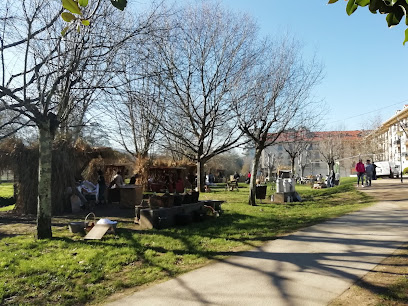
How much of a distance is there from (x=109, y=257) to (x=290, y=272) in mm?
3268

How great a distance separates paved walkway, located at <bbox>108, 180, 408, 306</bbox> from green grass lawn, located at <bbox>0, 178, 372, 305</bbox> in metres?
0.52

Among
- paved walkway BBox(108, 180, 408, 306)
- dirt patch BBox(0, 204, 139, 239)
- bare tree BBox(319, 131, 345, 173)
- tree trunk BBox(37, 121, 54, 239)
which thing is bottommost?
paved walkway BBox(108, 180, 408, 306)

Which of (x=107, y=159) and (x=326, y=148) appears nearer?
(x=107, y=159)

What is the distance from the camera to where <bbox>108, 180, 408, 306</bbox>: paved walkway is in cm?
434

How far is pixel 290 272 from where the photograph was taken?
5.29 meters

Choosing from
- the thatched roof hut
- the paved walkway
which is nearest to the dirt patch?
the thatched roof hut

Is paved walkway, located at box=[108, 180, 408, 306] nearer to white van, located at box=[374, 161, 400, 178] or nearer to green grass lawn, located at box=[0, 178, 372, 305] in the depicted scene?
green grass lawn, located at box=[0, 178, 372, 305]

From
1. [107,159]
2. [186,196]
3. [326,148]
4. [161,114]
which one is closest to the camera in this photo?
[186,196]

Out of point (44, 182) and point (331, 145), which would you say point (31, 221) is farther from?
point (331, 145)

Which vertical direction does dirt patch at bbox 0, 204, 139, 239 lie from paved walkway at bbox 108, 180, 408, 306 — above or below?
above

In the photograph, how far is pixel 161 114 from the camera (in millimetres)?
20609

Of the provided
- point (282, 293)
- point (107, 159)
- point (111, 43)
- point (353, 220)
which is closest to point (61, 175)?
point (107, 159)

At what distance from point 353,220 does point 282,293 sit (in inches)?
238

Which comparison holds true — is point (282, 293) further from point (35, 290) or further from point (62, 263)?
point (62, 263)
